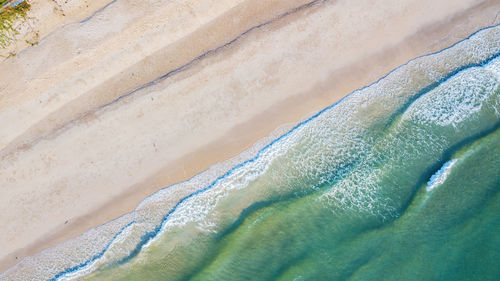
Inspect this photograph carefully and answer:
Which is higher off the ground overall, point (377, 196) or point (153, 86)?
point (153, 86)

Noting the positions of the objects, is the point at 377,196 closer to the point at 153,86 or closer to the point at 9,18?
the point at 153,86

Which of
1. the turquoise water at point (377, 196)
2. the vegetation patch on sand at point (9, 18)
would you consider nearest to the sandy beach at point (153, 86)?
the vegetation patch on sand at point (9, 18)

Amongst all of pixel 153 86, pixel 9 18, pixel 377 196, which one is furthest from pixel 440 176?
pixel 9 18

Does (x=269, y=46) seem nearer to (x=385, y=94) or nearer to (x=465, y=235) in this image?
(x=385, y=94)

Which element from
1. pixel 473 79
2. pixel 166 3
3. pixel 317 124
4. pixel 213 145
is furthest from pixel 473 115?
pixel 166 3

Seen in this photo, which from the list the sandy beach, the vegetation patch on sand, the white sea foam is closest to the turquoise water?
the white sea foam
